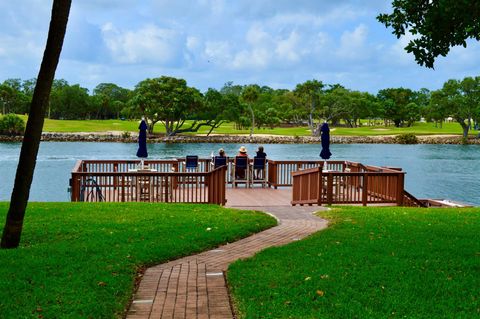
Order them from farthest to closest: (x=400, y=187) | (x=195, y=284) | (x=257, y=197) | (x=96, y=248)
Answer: (x=257, y=197)
(x=400, y=187)
(x=96, y=248)
(x=195, y=284)

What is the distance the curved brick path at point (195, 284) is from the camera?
552 cm

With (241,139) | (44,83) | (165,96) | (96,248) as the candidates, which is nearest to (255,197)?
(96,248)

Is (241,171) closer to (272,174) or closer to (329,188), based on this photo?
(272,174)

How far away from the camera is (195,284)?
6.52m

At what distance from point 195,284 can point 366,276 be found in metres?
1.97

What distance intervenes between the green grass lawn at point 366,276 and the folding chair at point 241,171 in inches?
395

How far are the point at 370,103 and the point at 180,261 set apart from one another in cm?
11588

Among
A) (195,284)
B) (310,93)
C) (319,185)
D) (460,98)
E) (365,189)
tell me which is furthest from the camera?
(310,93)

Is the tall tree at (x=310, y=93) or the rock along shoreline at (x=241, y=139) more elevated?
the tall tree at (x=310, y=93)

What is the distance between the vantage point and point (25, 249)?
25.8ft

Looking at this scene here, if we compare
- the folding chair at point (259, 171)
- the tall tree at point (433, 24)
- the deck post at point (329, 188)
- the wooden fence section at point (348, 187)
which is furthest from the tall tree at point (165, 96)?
the tall tree at point (433, 24)

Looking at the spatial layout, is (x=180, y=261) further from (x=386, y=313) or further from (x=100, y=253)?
(x=386, y=313)

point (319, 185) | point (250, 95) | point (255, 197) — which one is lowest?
point (255, 197)

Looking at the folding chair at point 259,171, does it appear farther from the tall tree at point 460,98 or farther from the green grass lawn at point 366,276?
the tall tree at point 460,98
